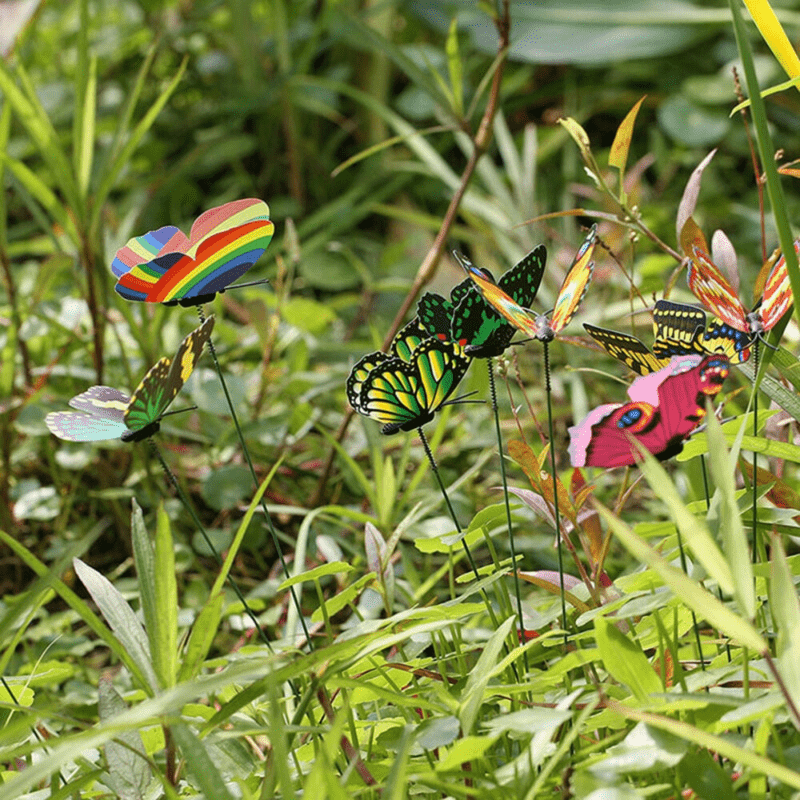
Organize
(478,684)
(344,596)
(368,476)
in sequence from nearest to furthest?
(478,684) < (344,596) < (368,476)

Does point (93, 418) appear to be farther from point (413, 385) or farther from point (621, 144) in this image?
point (621, 144)

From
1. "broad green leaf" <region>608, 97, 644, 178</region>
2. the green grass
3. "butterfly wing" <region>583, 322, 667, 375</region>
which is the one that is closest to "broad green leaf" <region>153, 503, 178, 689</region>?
the green grass

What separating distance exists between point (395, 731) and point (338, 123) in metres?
1.79

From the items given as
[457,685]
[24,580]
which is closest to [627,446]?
[457,685]

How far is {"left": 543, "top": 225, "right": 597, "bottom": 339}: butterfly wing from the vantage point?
45cm

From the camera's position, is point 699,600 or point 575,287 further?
point 575,287

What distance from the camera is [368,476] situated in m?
1.13

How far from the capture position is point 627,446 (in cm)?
42

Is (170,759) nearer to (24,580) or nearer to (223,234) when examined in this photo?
(223,234)

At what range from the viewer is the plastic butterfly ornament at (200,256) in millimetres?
496

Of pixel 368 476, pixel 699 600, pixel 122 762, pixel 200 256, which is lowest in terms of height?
pixel 368 476

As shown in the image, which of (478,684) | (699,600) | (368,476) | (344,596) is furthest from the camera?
(368,476)

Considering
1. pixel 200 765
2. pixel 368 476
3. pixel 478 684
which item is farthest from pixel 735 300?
pixel 368 476

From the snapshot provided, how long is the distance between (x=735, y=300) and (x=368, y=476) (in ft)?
2.28
